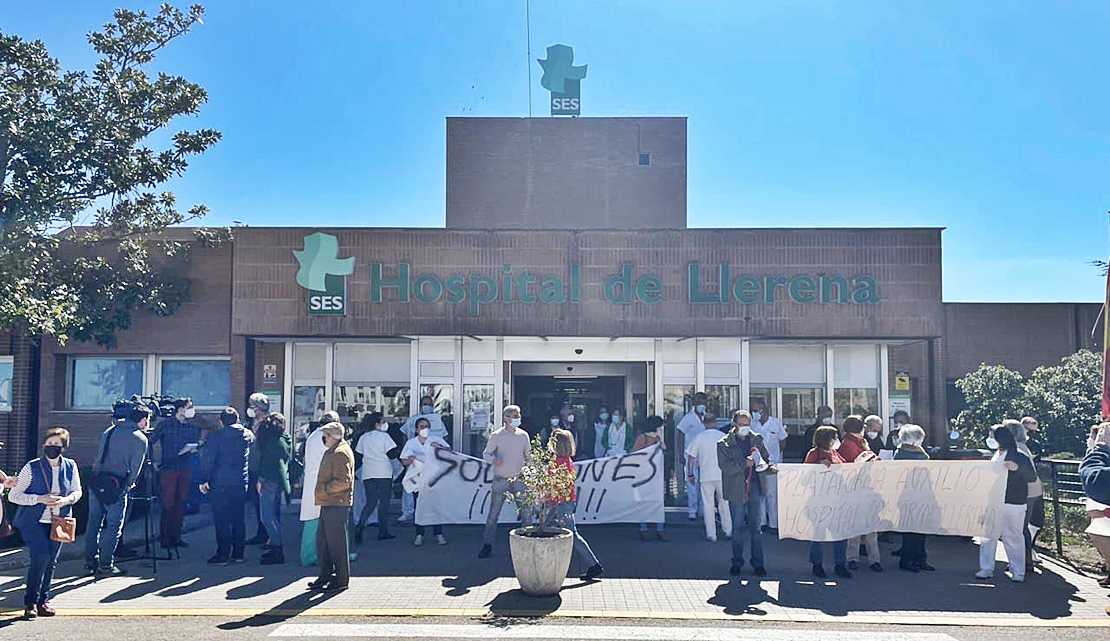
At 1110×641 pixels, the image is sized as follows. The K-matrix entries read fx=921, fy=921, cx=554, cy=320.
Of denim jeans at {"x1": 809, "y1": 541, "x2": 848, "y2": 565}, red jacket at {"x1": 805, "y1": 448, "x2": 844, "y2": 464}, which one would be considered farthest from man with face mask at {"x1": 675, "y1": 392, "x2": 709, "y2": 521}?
denim jeans at {"x1": 809, "y1": 541, "x2": 848, "y2": 565}

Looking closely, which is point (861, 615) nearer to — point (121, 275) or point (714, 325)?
point (714, 325)

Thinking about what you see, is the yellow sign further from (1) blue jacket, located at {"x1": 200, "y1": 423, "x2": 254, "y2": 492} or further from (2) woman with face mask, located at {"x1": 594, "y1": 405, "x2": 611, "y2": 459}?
(1) blue jacket, located at {"x1": 200, "y1": 423, "x2": 254, "y2": 492}

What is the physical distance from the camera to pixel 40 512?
321 inches

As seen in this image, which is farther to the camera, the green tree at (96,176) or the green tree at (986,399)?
the green tree at (986,399)

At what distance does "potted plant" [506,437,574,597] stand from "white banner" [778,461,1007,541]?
2.50m

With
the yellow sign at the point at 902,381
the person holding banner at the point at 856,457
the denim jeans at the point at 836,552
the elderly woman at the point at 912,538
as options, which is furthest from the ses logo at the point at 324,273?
the yellow sign at the point at 902,381

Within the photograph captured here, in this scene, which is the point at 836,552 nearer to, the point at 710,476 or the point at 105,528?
the point at 710,476

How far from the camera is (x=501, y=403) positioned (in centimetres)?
1622

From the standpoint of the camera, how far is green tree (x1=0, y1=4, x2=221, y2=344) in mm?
15211

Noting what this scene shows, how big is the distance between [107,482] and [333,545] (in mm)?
2878

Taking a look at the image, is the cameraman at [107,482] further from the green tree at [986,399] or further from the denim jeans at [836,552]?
the green tree at [986,399]

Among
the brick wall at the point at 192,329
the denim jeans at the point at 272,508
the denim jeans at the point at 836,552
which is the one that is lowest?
the denim jeans at the point at 836,552

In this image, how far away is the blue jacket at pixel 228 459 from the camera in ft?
35.2

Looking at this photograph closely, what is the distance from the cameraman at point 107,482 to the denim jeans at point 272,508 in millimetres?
1429
